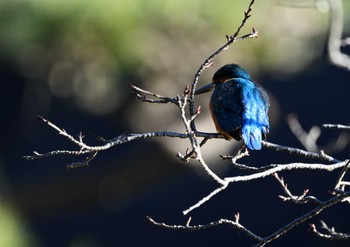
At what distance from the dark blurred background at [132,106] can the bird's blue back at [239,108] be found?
2.17m

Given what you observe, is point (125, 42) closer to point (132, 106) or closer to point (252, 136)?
point (132, 106)

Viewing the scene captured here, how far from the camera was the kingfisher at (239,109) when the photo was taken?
133 inches

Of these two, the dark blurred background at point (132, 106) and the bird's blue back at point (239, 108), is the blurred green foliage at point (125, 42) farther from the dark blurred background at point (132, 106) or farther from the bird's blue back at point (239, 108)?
the bird's blue back at point (239, 108)

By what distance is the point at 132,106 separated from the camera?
772 cm

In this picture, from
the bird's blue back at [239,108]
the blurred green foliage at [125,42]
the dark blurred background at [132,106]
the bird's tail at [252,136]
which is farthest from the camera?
the blurred green foliage at [125,42]

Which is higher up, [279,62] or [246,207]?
[279,62]

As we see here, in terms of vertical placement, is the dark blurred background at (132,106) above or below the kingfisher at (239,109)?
below

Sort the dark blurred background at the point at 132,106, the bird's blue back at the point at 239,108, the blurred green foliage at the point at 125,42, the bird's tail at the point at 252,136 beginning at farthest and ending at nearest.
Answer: the blurred green foliage at the point at 125,42, the dark blurred background at the point at 132,106, the bird's blue back at the point at 239,108, the bird's tail at the point at 252,136

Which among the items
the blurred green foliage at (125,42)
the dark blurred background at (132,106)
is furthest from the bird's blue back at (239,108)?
the blurred green foliage at (125,42)

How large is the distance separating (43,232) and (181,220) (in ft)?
5.87

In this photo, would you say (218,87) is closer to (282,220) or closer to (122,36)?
(282,220)

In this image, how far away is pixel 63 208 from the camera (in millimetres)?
7707

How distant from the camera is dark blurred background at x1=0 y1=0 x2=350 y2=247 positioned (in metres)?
6.40

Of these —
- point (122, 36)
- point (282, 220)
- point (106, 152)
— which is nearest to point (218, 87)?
point (282, 220)
